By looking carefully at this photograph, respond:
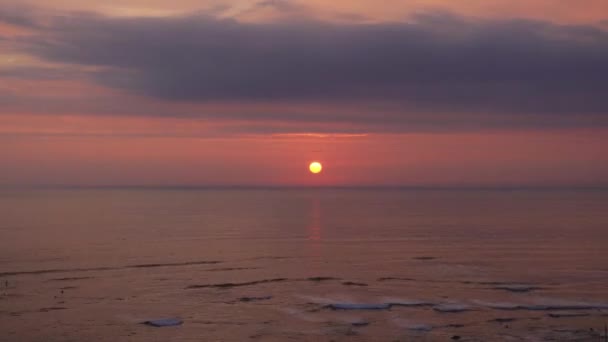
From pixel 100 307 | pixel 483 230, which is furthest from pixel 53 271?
pixel 483 230

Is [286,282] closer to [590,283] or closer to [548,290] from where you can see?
[548,290]

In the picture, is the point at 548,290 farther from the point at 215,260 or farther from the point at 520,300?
the point at 215,260

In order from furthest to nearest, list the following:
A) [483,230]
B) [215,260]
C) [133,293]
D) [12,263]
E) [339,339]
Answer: [483,230], [215,260], [12,263], [133,293], [339,339]

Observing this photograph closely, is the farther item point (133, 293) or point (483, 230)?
point (483, 230)

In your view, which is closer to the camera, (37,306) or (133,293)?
(37,306)

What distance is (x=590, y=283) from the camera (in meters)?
45.2

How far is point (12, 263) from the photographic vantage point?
54188 mm

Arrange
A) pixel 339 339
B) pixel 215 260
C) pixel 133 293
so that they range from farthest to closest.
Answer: pixel 215 260, pixel 133 293, pixel 339 339

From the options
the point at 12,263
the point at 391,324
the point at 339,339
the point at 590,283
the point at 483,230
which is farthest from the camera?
the point at 483,230

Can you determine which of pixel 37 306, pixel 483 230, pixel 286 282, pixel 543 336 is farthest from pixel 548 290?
pixel 483 230

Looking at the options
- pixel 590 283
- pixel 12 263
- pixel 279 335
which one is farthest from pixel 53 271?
pixel 590 283

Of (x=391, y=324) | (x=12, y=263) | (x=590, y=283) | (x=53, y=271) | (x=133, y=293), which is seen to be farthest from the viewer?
(x=12, y=263)

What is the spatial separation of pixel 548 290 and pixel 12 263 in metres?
39.8

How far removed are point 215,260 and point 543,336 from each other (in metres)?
32.8
